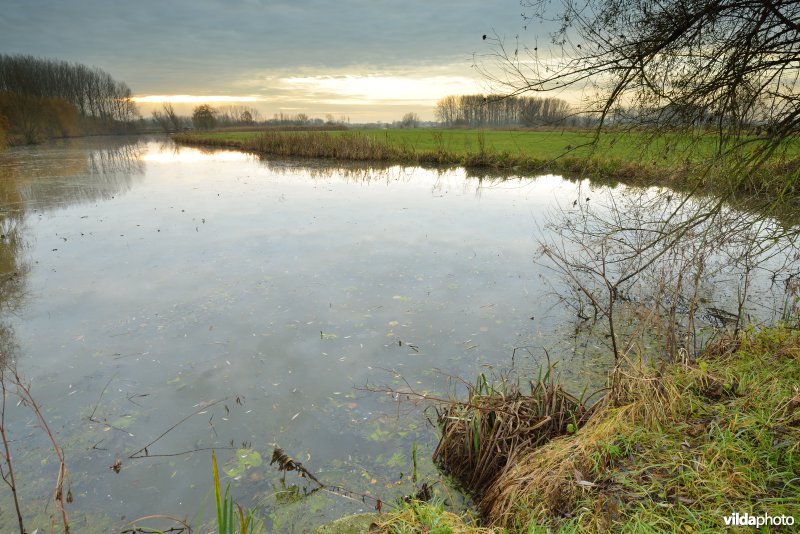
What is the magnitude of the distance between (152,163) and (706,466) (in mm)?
29150

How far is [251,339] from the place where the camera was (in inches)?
209

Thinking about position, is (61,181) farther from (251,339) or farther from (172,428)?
(172,428)

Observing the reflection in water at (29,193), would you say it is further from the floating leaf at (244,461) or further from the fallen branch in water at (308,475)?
the fallen branch in water at (308,475)

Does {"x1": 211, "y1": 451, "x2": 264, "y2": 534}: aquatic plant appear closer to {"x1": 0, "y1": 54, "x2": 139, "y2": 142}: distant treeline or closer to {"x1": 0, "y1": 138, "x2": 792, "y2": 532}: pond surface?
{"x1": 0, "y1": 138, "x2": 792, "y2": 532}: pond surface

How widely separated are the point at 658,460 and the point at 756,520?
60 centimetres

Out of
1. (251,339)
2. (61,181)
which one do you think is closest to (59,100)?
(61,181)

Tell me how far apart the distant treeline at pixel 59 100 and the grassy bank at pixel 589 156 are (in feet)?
45.9

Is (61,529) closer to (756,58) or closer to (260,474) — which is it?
(260,474)

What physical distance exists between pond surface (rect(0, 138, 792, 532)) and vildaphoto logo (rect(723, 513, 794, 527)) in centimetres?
195

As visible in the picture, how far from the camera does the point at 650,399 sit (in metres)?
3.20

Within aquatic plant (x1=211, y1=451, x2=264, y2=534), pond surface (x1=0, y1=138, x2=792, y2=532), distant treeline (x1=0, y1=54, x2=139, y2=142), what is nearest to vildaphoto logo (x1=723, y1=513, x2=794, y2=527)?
pond surface (x1=0, y1=138, x2=792, y2=532)

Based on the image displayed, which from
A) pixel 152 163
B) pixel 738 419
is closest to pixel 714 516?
pixel 738 419

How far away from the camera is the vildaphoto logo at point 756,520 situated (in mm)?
2062

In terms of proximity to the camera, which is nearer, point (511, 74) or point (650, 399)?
point (650, 399)
